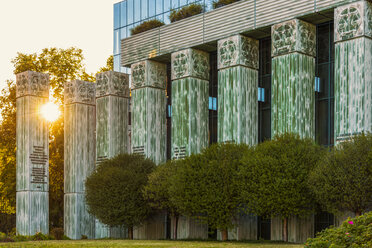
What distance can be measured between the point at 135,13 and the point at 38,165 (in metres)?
18.5

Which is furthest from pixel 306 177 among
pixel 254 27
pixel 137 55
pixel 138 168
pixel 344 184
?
pixel 137 55

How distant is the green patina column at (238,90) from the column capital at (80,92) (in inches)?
644

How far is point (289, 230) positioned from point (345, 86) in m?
9.72

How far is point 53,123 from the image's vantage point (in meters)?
66.4

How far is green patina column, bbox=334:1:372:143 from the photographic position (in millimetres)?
35438

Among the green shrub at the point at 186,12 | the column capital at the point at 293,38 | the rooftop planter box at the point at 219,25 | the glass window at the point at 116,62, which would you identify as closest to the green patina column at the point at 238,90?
the rooftop planter box at the point at 219,25

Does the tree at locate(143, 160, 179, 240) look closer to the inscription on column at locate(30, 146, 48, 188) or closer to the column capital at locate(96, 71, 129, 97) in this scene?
the column capital at locate(96, 71, 129, 97)

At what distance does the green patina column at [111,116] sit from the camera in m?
51.0

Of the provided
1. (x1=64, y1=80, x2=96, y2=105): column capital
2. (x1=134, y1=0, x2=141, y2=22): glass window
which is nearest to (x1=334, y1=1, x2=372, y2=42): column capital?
(x1=64, y1=80, x2=96, y2=105): column capital

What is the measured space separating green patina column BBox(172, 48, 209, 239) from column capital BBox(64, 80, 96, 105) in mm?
11586

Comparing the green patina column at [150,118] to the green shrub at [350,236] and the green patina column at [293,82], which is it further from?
the green shrub at [350,236]

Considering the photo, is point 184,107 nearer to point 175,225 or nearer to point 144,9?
point 175,225

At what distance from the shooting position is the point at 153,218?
46.6m

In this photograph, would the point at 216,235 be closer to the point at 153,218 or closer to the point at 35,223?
the point at 153,218
